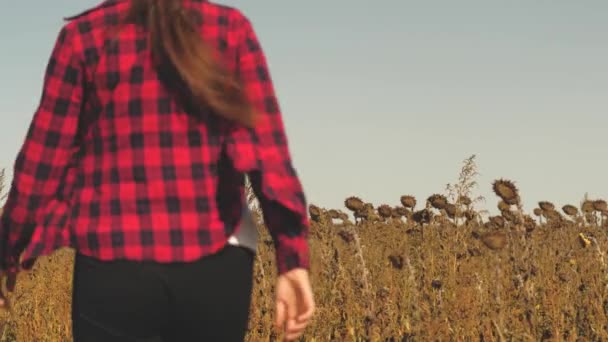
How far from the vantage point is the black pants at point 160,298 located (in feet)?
6.48

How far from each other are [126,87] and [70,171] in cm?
30

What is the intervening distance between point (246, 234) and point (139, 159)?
0.30 metres

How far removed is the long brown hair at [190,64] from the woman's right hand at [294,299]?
1.26ft

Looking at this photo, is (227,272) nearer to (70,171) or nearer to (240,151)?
(240,151)

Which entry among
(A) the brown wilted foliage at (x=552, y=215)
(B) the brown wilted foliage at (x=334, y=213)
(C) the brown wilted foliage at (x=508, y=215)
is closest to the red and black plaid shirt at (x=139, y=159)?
(C) the brown wilted foliage at (x=508, y=215)

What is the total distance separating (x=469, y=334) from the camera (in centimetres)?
464

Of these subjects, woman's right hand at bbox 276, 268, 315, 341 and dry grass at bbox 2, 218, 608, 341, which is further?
dry grass at bbox 2, 218, 608, 341

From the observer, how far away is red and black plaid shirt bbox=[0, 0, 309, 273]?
78.9 inches

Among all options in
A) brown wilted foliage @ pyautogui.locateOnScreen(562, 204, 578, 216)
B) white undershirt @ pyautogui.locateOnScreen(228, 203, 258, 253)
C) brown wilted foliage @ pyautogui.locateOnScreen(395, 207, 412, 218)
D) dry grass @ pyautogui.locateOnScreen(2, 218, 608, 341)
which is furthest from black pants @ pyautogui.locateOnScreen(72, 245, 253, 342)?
brown wilted foliage @ pyautogui.locateOnScreen(562, 204, 578, 216)

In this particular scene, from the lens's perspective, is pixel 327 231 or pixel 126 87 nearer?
pixel 126 87

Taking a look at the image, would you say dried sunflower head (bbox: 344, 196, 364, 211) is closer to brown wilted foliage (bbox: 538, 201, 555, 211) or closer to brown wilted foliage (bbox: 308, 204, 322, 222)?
brown wilted foliage (bbox: 308, 204, 322, 222)

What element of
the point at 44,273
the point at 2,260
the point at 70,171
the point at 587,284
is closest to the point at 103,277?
the point at 70,171

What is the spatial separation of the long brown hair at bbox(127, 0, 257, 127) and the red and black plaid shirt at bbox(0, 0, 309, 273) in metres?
0.05

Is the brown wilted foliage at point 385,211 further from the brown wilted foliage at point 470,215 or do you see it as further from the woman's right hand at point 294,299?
the woman's right hand at point 294,299
